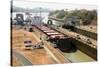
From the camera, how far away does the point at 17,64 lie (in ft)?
6.46

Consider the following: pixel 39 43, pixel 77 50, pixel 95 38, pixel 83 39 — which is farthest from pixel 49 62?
pixel 95 38

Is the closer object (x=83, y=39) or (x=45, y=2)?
(x=45, y=2)

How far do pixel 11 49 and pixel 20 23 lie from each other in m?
0.30

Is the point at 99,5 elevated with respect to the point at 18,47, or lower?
elevated

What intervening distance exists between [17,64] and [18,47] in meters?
0.18

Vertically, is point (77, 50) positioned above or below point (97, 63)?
above

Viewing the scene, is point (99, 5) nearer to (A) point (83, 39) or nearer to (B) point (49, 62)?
(A) point (83, 39)

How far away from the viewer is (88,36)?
227 cm
